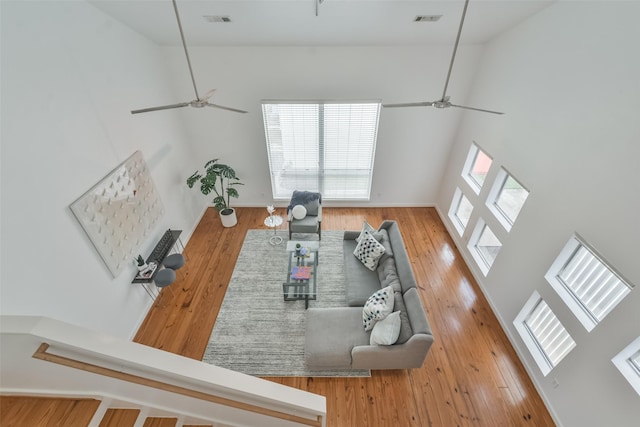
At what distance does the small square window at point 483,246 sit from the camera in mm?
4703

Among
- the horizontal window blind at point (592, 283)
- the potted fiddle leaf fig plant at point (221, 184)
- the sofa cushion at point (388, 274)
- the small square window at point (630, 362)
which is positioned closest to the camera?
the small square window at point (630, 362)

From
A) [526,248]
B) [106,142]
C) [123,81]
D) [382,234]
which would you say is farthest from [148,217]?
[526,248]

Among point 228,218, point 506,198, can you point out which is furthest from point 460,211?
point 228,218

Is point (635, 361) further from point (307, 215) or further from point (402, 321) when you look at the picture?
point (307, 215)

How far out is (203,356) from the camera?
372 cm

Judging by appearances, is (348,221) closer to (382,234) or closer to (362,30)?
(382,234)

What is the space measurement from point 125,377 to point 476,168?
5720mm

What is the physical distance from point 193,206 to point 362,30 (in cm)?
457

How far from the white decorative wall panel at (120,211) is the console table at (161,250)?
29cm

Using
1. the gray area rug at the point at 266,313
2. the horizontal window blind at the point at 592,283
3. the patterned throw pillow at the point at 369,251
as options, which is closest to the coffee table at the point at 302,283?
the gray area rug at the point at 266,313

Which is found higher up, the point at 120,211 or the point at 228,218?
the point at 120,211

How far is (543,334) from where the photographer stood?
3490 mm

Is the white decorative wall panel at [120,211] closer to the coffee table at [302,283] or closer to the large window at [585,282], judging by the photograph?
the coffee table at [302,283]

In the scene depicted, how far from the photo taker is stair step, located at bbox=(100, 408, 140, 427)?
1.69m
